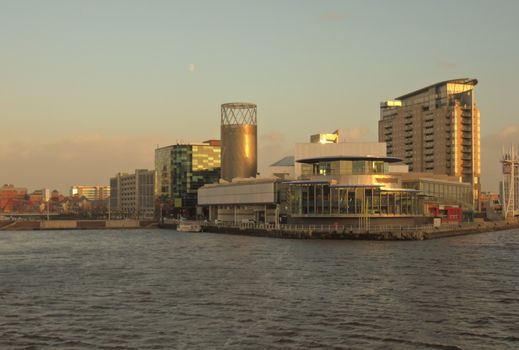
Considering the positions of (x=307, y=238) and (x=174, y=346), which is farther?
(x=307, y=238)

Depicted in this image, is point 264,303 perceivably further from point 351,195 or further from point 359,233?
point 351,195

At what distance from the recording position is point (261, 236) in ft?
505

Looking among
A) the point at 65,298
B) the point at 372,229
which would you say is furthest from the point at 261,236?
the point at 65,298

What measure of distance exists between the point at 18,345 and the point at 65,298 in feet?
53.9

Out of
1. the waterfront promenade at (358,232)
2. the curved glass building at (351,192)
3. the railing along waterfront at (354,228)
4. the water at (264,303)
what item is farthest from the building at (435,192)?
the water at (264,303)

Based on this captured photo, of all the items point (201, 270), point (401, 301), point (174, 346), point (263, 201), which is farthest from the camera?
point (263, 201)

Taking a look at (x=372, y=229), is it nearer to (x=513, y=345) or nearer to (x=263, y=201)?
(x=263, y=201)

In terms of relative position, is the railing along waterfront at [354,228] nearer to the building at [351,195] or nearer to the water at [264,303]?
the building at [351,195]

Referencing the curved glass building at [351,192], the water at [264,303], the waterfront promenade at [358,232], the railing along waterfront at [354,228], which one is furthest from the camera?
the curved glass building at [351,192]

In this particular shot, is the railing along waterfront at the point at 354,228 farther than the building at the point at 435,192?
No

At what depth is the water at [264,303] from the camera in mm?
40031

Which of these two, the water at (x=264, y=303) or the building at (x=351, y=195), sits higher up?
the building at (x=351, y=195)

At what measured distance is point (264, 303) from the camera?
51625 millimetres

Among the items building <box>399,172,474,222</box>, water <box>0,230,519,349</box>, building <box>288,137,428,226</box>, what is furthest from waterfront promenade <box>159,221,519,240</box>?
water <box>0,230,519,349</box>
